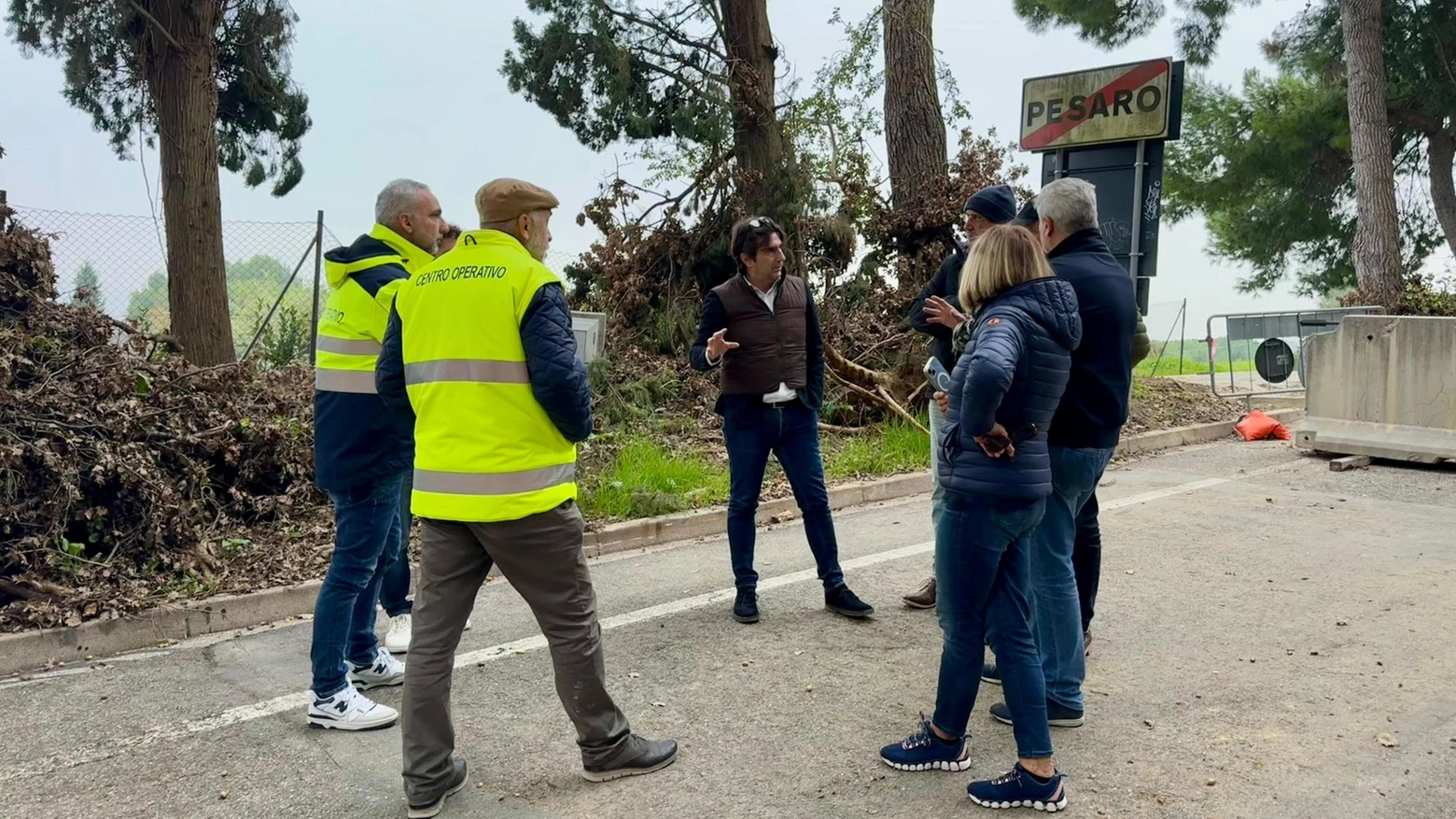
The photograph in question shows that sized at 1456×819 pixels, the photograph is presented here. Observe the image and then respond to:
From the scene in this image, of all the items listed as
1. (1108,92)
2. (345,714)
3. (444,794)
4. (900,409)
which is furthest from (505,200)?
(900,409)

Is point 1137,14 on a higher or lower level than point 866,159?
higher

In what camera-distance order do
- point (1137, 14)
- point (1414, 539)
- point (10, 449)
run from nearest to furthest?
point (10, 449)
point (1414, 539)
point (1137, 14)

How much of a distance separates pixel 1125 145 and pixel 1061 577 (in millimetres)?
5346

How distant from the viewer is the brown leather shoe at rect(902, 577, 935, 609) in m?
5.54

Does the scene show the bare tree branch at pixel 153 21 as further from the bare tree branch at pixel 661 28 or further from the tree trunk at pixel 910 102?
the tree trunk at pixel 910 102

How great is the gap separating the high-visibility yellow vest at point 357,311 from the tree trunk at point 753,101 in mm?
8346

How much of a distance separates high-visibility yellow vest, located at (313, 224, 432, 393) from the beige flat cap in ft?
2.32

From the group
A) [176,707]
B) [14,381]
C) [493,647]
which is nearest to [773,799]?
[493,647]

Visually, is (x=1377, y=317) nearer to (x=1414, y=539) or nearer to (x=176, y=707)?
(x=1414, y=539)

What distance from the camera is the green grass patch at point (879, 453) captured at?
917cm

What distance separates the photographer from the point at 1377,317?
1028cm

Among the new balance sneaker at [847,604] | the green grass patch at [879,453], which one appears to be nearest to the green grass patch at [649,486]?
the green grass patch at [879,453]

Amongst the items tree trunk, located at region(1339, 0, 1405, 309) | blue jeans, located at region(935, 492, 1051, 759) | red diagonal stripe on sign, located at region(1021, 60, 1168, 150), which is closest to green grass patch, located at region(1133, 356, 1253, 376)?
tree trunk, located at region(1339, 0, 1405, 309)

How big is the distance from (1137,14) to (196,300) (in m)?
18.3
